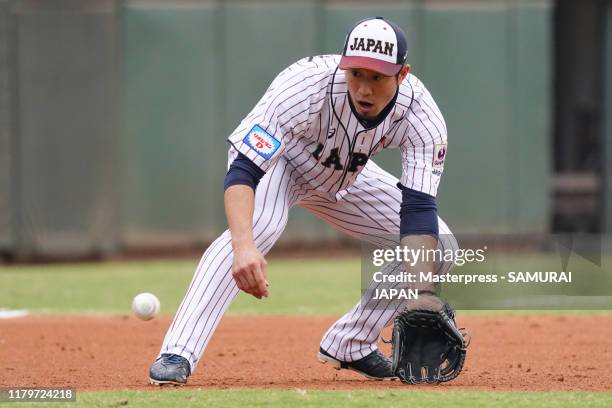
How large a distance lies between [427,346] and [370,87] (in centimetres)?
111

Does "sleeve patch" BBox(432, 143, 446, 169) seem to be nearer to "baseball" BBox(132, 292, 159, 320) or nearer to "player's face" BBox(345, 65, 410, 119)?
"player's face" BBox(345, 65, 410, 119)

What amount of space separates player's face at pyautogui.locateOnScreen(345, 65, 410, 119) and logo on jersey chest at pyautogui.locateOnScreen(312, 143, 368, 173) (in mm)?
245

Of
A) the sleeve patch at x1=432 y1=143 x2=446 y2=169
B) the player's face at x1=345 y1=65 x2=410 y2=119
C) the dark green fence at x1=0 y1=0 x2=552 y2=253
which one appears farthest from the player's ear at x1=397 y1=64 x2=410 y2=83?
the dark green fence at x1=0 y1=0 x2=552 y2=253

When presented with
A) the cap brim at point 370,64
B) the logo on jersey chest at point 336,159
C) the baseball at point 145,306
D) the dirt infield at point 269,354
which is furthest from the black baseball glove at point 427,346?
the baseball at point 145,306

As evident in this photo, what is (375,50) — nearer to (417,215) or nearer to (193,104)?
(417,215)

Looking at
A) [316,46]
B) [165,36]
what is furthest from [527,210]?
[165,36]

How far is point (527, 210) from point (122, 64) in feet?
16.1

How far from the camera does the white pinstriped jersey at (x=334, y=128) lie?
4547 millimetres

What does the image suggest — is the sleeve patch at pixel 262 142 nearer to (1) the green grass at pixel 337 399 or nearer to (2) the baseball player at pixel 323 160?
(2) the baseball player at pixel 323 160

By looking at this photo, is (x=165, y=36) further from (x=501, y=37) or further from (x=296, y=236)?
(x=501, y=37)

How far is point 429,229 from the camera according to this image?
4703mm

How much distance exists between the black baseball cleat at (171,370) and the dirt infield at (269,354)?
0.23m

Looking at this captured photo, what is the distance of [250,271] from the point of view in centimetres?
411

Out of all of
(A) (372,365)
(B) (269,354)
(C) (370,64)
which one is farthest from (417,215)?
(B) (269,354)
